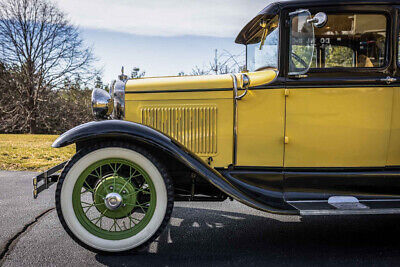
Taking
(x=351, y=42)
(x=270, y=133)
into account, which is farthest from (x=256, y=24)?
(x=270, y=133)

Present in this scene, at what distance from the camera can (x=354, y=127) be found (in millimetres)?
2779

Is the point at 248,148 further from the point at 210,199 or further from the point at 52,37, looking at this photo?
the point at 52,37

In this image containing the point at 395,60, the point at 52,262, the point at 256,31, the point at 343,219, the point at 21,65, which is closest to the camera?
the point at 52,262

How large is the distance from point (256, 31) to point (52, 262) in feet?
8.69

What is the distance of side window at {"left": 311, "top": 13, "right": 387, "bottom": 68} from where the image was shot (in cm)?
270

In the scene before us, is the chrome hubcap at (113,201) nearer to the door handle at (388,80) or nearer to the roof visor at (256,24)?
the roof visor at (256,24)

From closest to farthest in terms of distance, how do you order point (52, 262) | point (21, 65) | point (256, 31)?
1. point (52, 262)
2. point (256, 31)
3. point (21, 65)

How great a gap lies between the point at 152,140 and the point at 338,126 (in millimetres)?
1555

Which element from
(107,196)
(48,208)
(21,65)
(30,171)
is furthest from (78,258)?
(21,65)

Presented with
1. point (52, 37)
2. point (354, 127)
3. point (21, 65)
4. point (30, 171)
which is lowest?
point (30, 171)

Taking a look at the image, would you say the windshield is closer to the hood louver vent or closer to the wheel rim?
the hood louver vent

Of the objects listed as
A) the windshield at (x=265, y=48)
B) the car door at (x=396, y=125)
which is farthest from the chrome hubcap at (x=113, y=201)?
the car door at (x=396, y=125)

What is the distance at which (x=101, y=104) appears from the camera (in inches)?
117

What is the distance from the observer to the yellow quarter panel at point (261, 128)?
2.77 meters
